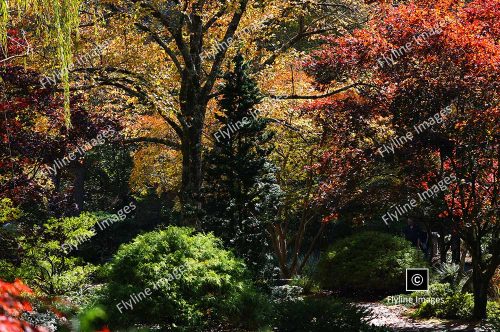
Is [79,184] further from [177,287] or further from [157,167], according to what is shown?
[177,287]

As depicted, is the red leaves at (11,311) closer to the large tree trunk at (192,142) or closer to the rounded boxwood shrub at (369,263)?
the large tree trunk at (192,142)

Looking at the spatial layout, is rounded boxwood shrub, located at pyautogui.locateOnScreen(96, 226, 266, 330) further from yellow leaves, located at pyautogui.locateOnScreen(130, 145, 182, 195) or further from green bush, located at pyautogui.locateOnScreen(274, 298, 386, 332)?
yellow leaves, located at pyautogui.locateOnScreen(130, 145, 182, 195)

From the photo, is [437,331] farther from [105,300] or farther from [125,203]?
[125,203]

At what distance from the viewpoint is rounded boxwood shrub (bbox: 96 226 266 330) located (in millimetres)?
7008

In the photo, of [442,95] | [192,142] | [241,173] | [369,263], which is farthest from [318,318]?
[369,263]

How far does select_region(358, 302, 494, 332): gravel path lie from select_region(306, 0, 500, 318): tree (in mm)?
549

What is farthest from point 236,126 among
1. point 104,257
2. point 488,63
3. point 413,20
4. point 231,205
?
point 104,257

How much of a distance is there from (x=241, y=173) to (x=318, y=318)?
188 inches

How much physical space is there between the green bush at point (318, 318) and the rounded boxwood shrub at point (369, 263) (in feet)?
22.4

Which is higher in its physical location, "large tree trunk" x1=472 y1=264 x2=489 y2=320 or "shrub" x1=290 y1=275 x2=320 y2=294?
"large tree trunk" x1=472 y1=264 x2=489 y2=320

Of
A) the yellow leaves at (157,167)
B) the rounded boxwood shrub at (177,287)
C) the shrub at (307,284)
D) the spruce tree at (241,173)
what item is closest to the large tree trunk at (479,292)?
the spruce tree at (241,173)

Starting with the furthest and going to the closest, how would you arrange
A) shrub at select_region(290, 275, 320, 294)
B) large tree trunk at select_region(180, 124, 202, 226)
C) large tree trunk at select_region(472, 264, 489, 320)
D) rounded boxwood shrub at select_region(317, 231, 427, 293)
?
shrub at select_region(290, 275, 320, 294)
rounded boxwood shrub at select_region(317, 231, 427, 293)
large tree trunk at select_region(180, 124, 202, 226)
large tree trunk at select_region(472, 264, 489, 320)

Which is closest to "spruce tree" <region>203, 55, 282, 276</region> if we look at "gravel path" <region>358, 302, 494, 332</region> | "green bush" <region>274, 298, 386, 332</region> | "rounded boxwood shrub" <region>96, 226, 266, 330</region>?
"gravel path" <region>358, 302, 494, 332</region>

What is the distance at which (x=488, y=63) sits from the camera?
8.54 meters
